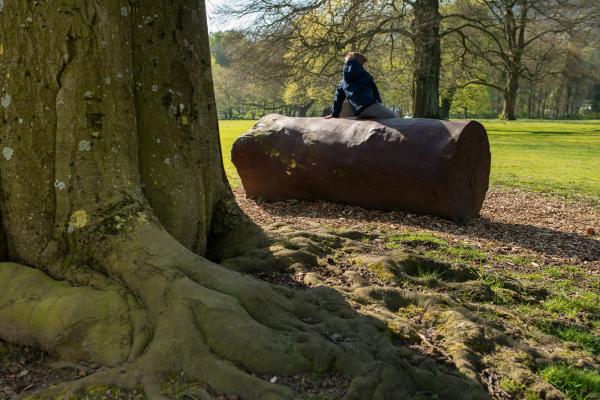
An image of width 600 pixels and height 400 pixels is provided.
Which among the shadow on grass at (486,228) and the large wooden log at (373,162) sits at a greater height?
the large wooden log at (373,162)

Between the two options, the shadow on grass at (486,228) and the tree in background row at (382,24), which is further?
the tree in background row at (382,24)

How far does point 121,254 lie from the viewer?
12.2 feet

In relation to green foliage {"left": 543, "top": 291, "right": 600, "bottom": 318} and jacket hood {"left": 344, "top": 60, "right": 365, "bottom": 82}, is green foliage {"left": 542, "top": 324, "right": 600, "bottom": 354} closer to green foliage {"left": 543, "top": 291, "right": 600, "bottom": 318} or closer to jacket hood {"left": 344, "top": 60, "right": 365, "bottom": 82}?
green foliage {"left": 543, "top": 291, "right": 600, "bottom": 318}

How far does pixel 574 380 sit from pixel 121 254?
322cm

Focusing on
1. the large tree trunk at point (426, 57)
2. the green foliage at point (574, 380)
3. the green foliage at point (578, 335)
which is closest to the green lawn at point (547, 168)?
the large tree trunk at point (426, 57)

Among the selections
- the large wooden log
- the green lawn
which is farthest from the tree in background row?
the large wooden log

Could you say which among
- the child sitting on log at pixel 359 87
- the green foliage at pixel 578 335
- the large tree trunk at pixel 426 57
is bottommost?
the green foliage at pixel 578 335

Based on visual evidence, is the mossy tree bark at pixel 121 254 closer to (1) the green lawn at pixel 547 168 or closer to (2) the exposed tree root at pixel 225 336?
(2) the exposed tree root at pixel 225 336

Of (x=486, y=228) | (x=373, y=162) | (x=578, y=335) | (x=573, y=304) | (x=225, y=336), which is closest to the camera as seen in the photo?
(x=225, y=336)

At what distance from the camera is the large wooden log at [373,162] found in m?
7.95

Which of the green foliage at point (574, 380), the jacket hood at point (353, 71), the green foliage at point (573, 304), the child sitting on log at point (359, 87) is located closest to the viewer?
the green foliage at point (574, 380)

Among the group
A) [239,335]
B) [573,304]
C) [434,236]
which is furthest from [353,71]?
[239,335]

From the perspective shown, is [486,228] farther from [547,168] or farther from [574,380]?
[547,168]

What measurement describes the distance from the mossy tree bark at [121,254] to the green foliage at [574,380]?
0.70 metres
